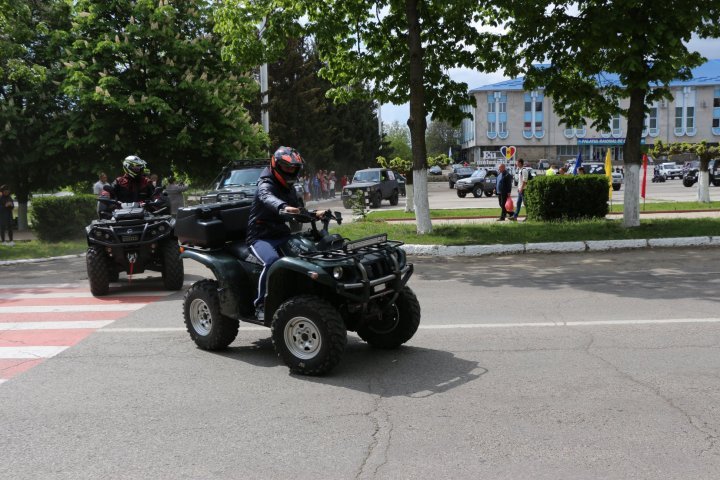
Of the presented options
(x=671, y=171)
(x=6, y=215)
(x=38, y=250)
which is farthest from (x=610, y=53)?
(x=671, y=171)

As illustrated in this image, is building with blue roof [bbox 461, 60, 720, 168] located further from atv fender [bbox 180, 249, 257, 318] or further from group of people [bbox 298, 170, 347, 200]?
atv fender [bbox 180, 249, 257, 318]

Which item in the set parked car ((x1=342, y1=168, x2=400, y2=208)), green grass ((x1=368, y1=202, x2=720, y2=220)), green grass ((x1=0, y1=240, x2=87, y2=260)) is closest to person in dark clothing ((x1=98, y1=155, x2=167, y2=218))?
green grass ((x1=0, y1=240, x2=87, y2=260))

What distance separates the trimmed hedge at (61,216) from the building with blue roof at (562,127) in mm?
71624

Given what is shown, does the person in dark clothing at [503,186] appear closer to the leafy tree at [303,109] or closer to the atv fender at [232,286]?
the atv fender at [232,286]

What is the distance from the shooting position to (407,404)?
520 cm

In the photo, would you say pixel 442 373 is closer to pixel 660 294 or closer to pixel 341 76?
pixel 660 294

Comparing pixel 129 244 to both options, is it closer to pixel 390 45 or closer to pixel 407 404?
pixel 407 404

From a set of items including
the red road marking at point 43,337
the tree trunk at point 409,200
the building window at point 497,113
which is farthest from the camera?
the building window at point 497,113

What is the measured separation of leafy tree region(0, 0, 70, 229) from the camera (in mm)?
22109

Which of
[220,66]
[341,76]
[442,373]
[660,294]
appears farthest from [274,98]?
[442,373]

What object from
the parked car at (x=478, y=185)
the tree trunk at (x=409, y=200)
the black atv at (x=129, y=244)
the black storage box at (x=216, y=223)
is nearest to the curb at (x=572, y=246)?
the black atv at (x=129, y=244)

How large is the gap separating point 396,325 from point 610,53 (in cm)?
1200

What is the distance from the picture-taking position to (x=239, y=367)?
6363mm

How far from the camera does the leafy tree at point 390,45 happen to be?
16094 millimetres
